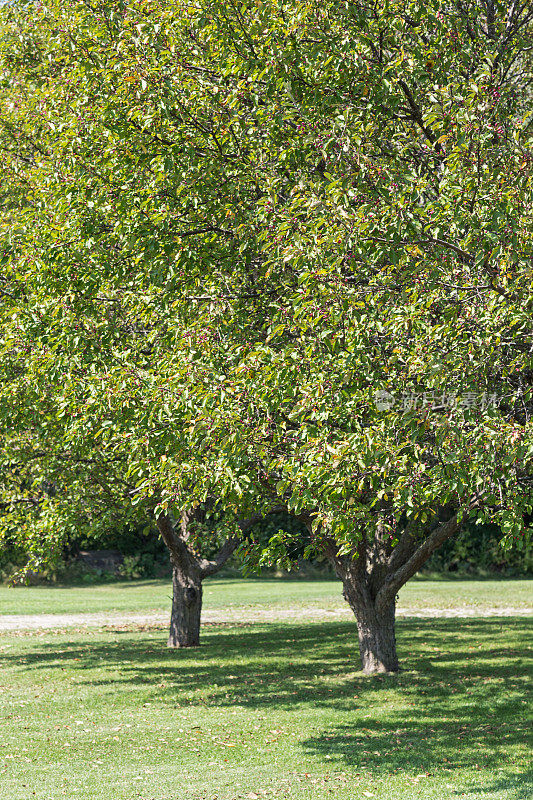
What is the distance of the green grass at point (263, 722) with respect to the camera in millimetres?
9445

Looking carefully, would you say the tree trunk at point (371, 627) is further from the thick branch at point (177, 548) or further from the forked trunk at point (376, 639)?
the thick branch at point (177, 548)

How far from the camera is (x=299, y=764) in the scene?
10.3 meters

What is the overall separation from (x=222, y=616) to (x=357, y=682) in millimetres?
14409

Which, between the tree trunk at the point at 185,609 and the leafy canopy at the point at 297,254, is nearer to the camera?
the leafy canopy at the point at 297,254

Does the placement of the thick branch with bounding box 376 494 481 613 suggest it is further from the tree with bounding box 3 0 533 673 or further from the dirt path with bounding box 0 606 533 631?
the dirt path with bounding box 0 606 533 631

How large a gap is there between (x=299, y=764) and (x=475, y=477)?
195 inches

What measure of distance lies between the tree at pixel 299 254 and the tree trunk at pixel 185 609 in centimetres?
850

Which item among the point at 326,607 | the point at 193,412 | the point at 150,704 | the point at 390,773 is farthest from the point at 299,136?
the point at 326,607

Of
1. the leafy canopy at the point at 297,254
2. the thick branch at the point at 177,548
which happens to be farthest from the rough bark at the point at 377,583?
the thick branch at the point at 177,548

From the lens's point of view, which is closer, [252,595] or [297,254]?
[297,254]

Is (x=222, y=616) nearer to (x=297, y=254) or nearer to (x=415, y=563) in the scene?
(x=415, y=563)

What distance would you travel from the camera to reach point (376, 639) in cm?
1576

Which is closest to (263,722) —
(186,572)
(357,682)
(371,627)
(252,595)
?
(357,682)

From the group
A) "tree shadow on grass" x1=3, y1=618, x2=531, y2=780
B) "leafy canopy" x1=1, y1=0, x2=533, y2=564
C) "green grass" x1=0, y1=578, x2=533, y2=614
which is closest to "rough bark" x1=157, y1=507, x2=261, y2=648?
"tree shadow on grass" x1=3, y1=618, x2=531, y2=780
